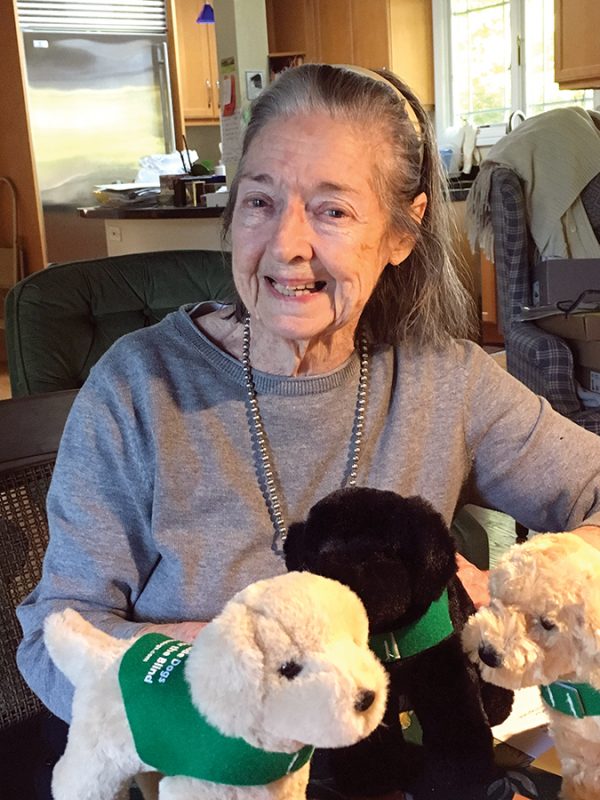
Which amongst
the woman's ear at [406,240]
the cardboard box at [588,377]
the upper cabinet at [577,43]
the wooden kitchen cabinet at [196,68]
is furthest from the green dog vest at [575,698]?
the wooden kitchen cabinet at [196,68]

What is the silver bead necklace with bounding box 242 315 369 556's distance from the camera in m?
0.92

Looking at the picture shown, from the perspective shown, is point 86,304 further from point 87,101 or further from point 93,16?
point 93,16

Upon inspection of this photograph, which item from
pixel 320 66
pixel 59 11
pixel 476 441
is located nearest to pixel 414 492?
pixel 476 441

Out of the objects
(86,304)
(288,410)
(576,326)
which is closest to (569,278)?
(576,326)

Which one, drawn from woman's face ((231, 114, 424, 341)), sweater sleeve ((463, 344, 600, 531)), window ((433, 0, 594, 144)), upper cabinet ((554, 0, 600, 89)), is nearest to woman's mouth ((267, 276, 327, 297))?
woman's face ((231, 114, 424, 341))

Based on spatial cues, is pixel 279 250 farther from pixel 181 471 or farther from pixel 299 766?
pixel 299 766

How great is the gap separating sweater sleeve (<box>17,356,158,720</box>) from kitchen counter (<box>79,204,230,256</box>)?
2.32 meters

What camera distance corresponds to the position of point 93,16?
5562mm

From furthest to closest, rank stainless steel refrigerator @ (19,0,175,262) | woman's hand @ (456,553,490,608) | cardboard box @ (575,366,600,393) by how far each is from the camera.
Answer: stainless steel refrigerator @ (19,0,175,262)
cardboard box @ (575,366,600,393)
woman's hand @ (456,553,490,608)

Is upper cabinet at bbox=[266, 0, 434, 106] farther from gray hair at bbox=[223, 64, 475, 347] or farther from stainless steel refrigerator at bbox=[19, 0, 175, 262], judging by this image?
gray hair at bbox=[223, 64, 475, 347]

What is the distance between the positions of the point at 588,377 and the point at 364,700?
6.33 feet

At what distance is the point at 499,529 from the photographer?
4.22 ft

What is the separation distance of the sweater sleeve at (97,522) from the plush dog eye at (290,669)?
0.40m

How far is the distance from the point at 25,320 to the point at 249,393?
0.74 metres
